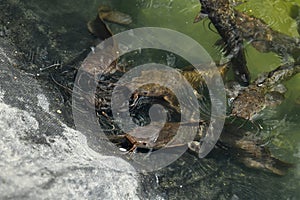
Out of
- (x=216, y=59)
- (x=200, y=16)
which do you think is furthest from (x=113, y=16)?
(x=216, y=59)

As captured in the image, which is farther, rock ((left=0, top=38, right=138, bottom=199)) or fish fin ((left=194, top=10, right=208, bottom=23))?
fish fin ((left=194, top=10, right=208, bottom=23))

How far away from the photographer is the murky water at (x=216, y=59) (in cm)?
257

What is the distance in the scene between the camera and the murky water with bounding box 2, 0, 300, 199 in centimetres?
257

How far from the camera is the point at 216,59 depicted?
3133mm

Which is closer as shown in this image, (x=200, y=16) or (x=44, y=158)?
(x=44, y=158)

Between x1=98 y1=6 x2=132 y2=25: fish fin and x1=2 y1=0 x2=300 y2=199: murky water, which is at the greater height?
x1=98 y1=6 x2=132 y2=25: fish fin

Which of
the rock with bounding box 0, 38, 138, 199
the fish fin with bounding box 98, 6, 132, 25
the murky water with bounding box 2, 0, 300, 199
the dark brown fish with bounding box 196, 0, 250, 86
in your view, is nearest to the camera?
the rock with bounding box 0, 38, 138, 199

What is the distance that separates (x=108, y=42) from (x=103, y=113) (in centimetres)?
57

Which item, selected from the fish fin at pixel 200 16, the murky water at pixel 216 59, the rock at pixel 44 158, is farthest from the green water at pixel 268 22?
the rock at pixel 44 158

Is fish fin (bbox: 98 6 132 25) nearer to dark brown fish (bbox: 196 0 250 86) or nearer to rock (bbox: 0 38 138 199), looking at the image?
dark brown fish (bbox: 196 0 250 86)

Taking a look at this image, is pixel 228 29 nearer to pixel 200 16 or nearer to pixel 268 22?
pixel 200 16

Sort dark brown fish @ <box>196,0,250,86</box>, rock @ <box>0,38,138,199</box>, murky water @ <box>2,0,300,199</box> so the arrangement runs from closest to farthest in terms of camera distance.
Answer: rock @ <box>0,38,138,199</box> < murky water @ <box>2,0,300,199</box> < dark brown fish @ <box>196,0,250,86</box>

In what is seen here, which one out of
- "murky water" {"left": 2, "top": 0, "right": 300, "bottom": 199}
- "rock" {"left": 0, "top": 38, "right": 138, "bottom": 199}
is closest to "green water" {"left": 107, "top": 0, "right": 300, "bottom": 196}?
"murky water" {"left": 2, "top": 0, "right": 300, "bottom": 199}

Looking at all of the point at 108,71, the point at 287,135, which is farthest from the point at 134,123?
the point at 287,135
